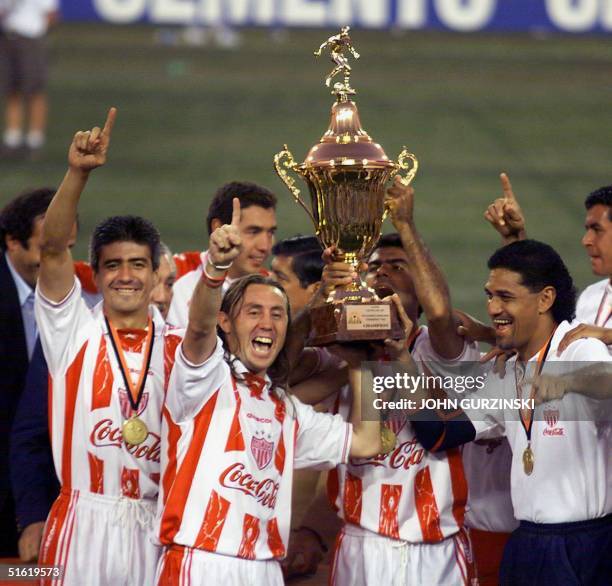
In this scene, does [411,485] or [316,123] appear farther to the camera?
[316,123]

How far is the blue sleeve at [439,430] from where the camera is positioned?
4711 mm

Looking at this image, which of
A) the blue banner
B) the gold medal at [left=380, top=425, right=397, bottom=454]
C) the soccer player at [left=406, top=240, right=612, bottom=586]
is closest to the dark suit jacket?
the gold medal at [left=380, top=425, right=397, bottom=454]

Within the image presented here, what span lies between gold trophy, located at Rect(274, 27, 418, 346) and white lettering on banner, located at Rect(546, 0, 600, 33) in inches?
630

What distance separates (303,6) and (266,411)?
16668 millimetres

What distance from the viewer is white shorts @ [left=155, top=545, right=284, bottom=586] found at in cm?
432

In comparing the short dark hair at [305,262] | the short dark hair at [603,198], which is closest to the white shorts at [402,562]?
the short dark hair at [305,262]

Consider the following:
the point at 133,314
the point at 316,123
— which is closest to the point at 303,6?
the point at 316,123

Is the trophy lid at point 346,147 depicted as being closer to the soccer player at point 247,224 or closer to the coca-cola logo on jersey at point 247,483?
the soccer player at point 247,224

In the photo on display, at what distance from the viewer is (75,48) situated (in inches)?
888

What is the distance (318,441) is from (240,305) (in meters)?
0.55

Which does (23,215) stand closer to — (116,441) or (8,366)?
(8,366)

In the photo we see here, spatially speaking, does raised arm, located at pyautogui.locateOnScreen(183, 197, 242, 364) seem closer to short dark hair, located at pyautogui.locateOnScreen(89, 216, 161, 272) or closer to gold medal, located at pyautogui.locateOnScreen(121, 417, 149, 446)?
gold medal, located at pyautogui.locateOnScreen(121, 417, 149, 446)

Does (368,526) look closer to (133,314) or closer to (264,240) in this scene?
(133,314)

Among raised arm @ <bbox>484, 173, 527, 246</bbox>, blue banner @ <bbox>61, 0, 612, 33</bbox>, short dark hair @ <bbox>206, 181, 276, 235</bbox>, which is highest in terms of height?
blue banner @ <bbox>61, 0, 612, 33</bbox>
